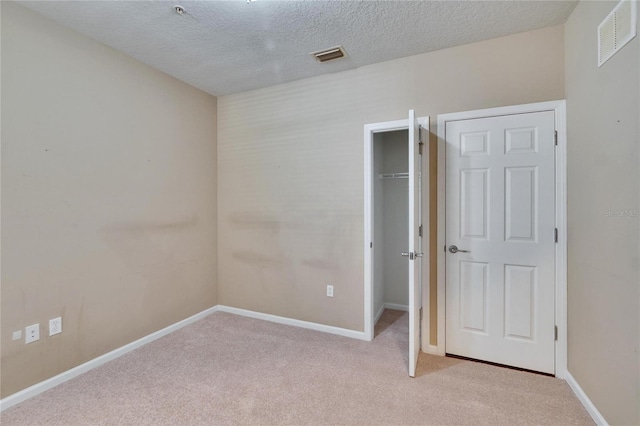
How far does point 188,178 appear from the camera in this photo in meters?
3.16

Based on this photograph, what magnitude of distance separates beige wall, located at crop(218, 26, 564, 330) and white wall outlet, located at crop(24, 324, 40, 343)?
1732 mm

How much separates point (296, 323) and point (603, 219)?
2.68 metres

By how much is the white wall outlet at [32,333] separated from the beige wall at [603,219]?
11.7 ft

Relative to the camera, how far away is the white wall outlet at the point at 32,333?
196 centimetres

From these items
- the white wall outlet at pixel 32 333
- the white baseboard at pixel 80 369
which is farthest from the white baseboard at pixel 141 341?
the white wall outlet at pixel 32 333

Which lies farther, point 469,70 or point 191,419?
point 469,70

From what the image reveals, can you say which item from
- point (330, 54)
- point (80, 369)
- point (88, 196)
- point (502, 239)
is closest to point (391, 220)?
point (502, 239)

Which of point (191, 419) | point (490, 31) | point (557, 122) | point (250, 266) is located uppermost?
point (490, 31)

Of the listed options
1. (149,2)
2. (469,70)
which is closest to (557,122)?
(469,70)

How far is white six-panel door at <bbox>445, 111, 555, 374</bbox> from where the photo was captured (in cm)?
216

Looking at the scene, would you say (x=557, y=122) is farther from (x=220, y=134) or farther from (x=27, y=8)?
(x=27, y=8)

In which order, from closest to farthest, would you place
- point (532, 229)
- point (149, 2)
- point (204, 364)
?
point (149, 2) → point (532, 229) → point (204, 364)

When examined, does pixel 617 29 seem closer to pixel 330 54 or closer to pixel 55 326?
pixel 330 54

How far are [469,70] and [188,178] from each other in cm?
294
